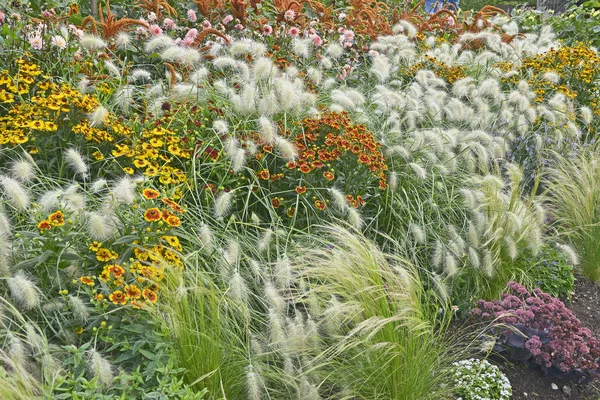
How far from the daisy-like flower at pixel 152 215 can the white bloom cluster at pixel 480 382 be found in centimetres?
150

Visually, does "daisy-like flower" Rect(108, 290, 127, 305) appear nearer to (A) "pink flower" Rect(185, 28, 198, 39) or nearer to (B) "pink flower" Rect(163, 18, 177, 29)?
(A) "pink flower" Rect(185, 28, 198, 39)

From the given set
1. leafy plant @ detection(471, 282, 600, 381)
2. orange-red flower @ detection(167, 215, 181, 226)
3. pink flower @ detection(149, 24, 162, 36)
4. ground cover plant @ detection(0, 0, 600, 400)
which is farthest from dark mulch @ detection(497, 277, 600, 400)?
pink flower @ detection(149, 24, 162, 36)

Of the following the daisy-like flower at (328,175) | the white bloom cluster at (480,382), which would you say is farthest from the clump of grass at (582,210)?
the daisy-like flower at (328,175)

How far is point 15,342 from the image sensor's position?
2.12 meters

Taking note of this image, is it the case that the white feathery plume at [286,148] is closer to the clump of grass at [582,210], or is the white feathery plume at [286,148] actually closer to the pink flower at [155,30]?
the pink flower at [155,30]

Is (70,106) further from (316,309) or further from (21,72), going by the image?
(316,309)

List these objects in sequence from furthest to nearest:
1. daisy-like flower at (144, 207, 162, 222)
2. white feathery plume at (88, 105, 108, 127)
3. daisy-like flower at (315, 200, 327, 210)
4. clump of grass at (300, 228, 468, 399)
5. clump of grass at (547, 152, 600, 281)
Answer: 1. clump of grass at (547, 152, 600, 281)
2. daisy-like flower at (315, 200, 327, 210)
3. white feathery plume at (88, 105, 108, 127)
4. clump of grass at (300, 228, 468, 399)
5. daisy-like flower at (144, 207, 162, 222)

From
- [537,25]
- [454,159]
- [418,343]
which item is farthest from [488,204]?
[537,25]

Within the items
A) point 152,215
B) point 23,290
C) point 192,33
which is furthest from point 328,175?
point 192,33

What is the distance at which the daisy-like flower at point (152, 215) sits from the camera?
2.53 metres

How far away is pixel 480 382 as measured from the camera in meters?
2.97

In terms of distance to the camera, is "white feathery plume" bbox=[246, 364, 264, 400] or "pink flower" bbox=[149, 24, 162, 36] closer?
"white feathery plume" bbox=[246, 364, 264, 400]

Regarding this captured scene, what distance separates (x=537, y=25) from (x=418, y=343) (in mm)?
7698

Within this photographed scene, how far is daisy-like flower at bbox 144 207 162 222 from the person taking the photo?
8.29 feet
